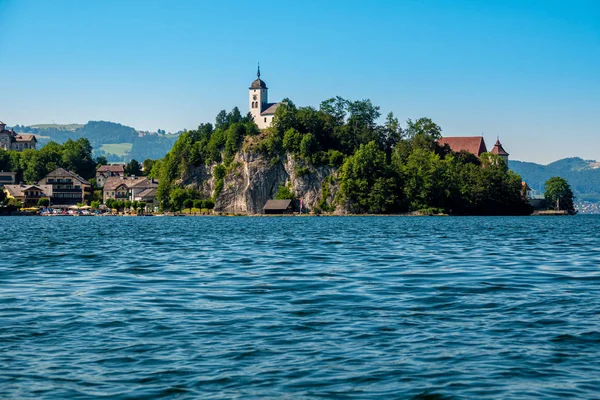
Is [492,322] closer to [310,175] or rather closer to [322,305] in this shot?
[322,305]

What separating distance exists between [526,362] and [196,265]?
2089cm

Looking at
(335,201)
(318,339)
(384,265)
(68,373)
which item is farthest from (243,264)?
(335,201)

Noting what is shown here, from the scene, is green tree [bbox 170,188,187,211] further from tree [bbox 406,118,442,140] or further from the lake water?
the lake water

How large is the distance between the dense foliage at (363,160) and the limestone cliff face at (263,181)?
1.32m

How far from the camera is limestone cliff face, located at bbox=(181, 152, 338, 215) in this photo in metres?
170

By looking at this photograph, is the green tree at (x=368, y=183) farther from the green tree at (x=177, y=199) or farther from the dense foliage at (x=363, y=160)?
the green tree at (x=177, y=199)

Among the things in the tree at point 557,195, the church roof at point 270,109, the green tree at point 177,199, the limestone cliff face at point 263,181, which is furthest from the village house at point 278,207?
the tree at point 557,195

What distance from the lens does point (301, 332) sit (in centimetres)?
1606

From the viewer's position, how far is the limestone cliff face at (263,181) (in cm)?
17025

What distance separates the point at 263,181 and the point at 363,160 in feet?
87.5

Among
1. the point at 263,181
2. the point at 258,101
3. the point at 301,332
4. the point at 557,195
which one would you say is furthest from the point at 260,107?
the point at 301,332

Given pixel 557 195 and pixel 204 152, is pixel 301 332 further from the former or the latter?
pixel 557 195

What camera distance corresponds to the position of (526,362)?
13398 mm

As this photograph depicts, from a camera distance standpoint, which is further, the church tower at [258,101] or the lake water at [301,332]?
the church tower at [258,101]
